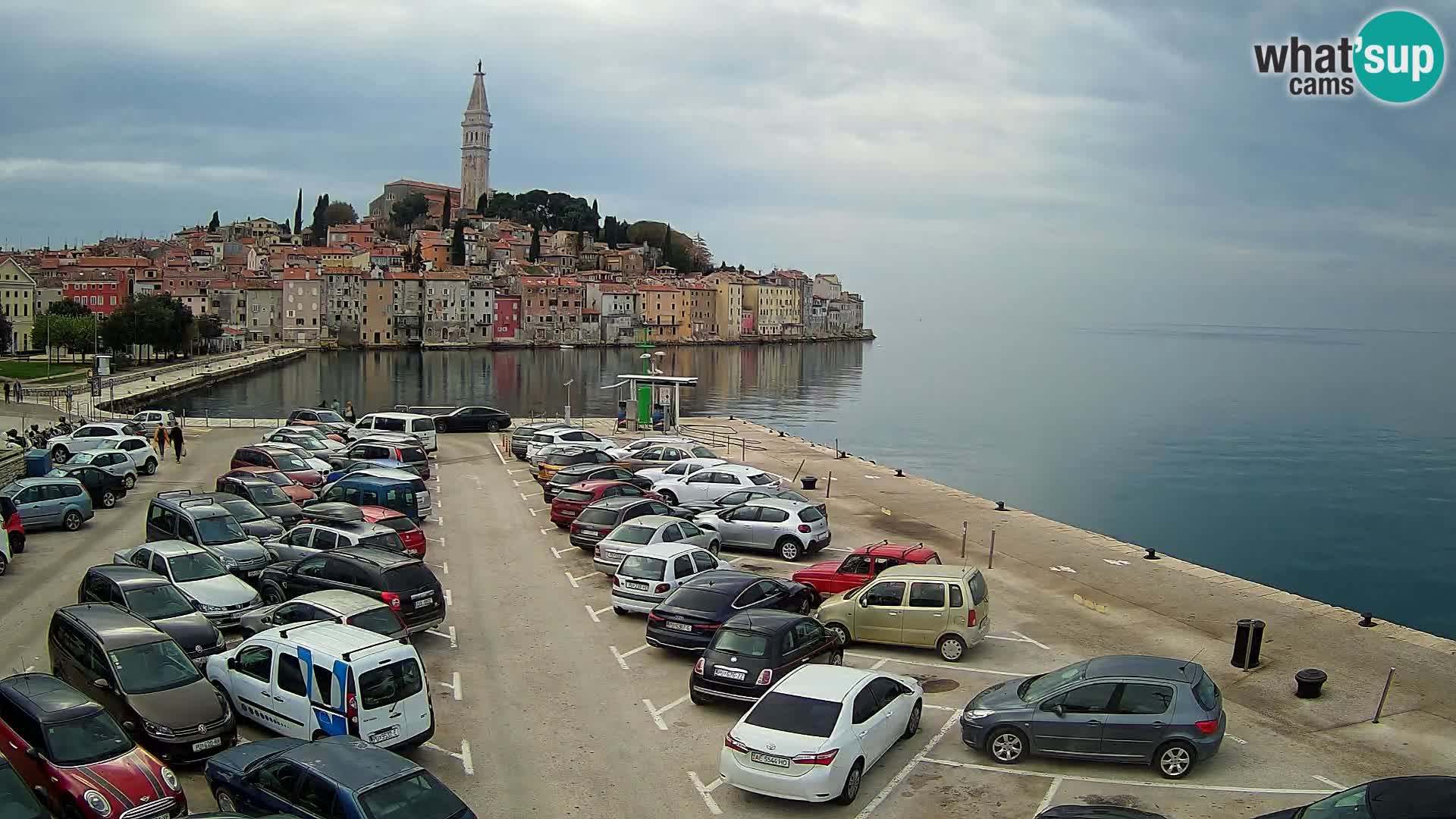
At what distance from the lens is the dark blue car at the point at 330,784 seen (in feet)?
27.3

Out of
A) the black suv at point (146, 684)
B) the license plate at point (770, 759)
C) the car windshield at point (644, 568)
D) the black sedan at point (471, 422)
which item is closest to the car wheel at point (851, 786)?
the license plate at point (770, 759)

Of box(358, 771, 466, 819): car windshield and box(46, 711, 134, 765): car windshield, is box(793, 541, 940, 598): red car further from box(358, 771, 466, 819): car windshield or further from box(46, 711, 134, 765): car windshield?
box(46, 711, 134, 765): car windshield

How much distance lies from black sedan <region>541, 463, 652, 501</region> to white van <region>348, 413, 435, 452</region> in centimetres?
973

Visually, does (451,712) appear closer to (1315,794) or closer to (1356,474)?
(1315,794)

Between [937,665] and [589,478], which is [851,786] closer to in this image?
[937,665]

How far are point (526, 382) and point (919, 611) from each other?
103 m

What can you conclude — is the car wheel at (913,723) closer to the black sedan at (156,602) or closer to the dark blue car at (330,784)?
the dark blue car at (330,784)

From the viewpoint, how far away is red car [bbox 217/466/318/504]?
24670 millimetres

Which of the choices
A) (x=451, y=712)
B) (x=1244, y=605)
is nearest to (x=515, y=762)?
(x=451, y=712)

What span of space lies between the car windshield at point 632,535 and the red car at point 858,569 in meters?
2.67

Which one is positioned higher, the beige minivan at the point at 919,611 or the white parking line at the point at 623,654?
the beige minivan at the point at 919,611

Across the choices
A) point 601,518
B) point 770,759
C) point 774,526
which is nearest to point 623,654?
point 770,759

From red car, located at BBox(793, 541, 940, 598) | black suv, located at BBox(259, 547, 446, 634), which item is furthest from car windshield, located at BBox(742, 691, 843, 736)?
red car, located at BBox(793, 541, 940, 598)

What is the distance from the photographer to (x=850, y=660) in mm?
14633
